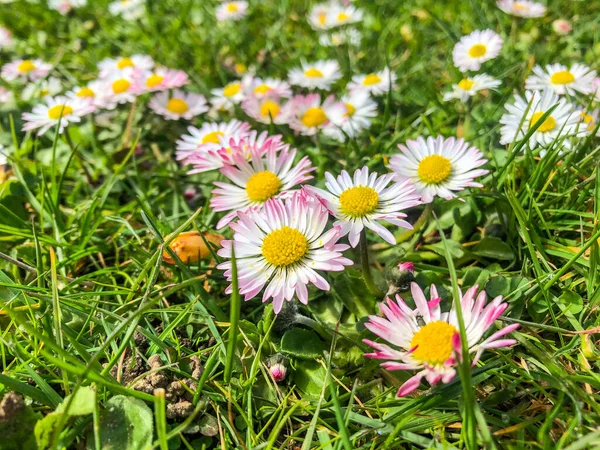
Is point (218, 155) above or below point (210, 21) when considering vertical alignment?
below

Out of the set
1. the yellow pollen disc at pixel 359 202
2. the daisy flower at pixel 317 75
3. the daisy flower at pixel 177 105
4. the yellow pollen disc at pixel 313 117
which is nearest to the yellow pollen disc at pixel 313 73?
the daisy flower at pixel 317 75

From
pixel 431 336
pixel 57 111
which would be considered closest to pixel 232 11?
pixel 57 111

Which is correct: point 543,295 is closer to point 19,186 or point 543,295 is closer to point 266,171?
point 266,171

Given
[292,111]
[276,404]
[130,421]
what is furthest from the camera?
[292,111]

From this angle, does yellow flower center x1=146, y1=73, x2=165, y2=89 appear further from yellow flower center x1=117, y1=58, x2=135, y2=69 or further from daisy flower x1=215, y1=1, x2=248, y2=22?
daisy flower x1=215, y1=1, x2=248, y2=22

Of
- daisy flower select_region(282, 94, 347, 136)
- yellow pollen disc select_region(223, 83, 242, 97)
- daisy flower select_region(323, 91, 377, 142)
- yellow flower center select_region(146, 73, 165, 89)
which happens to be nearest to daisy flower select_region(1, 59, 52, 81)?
yellow flower center select_region(146, 73, 165, 89)

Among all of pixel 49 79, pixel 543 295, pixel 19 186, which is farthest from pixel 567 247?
pixel 49 79
